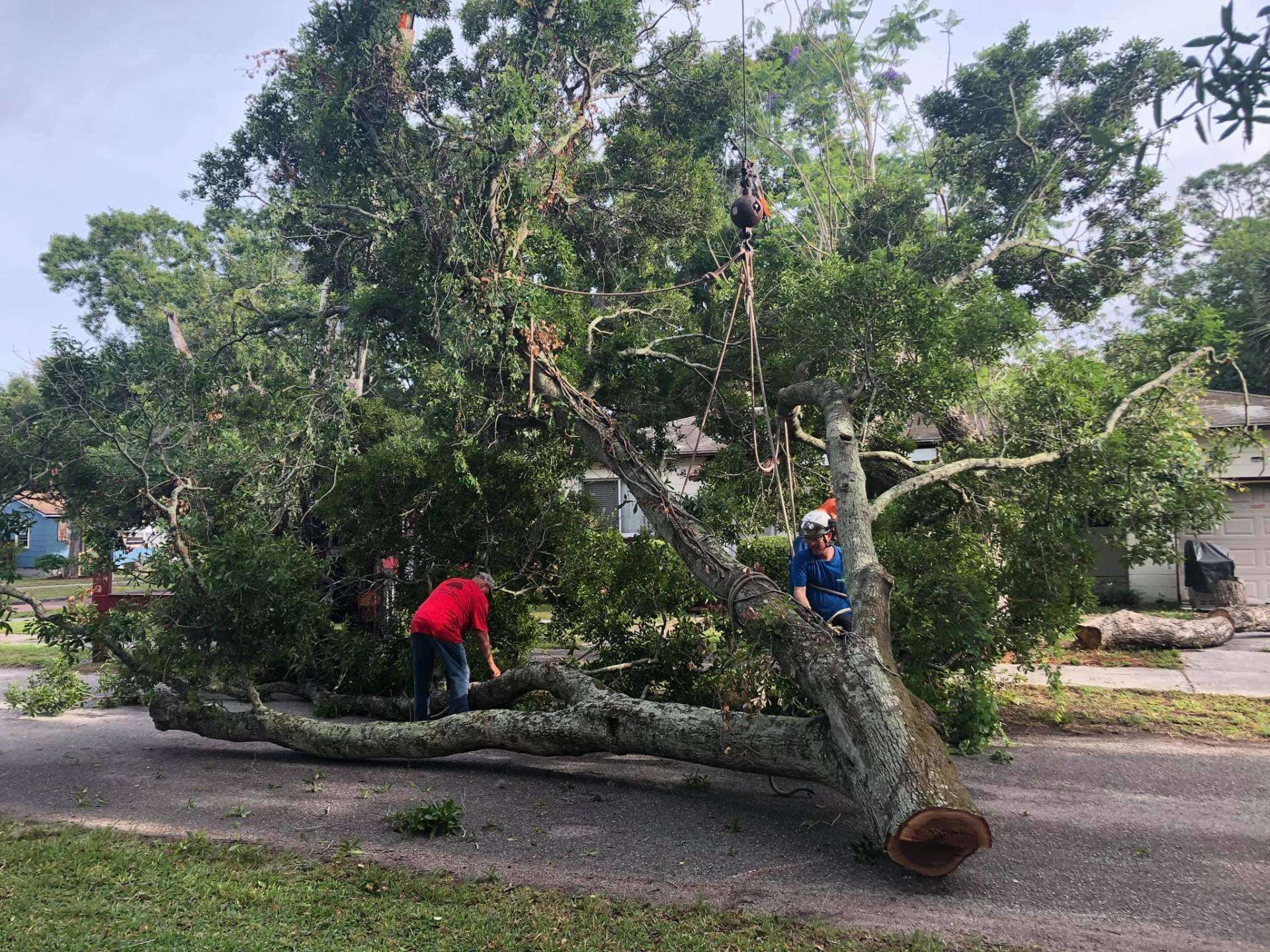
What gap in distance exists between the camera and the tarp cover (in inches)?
497

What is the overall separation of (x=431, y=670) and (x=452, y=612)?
560 millimetres

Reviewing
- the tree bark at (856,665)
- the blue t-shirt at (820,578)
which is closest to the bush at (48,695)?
the tree bark at (856,665)

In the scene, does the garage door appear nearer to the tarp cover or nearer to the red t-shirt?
the tarp cover

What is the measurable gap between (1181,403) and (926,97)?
1393 cm

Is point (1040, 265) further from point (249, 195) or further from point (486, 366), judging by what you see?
point (249, 195)

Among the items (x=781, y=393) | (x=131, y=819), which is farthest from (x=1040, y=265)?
(x=131, y=819)

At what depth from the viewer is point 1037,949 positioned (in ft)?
10.7

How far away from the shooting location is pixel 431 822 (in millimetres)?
4711

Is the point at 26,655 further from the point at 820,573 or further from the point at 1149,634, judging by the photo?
the point at 1149,634

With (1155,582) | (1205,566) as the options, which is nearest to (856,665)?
(1205,566)

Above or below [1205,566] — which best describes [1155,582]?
below

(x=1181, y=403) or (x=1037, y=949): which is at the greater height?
(x=1181, y=403)

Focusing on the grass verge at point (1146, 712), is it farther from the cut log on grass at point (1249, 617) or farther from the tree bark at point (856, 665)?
the cut log on grass at point (1249, 617)

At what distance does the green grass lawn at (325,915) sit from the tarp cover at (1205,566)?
1205 centimetres
